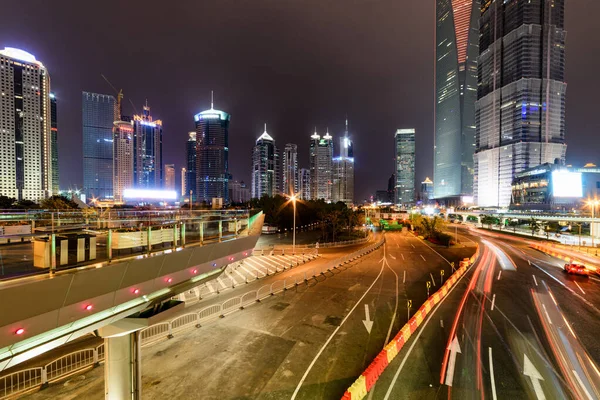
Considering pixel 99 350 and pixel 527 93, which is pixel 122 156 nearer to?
pixel 99 350

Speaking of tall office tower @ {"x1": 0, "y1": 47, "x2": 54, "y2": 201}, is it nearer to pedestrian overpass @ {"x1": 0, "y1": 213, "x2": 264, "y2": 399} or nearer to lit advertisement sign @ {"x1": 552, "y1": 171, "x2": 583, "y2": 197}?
pedestrian overpass @ {"x1": 0, "y1": 213, "x2": 264, "y2": 399}

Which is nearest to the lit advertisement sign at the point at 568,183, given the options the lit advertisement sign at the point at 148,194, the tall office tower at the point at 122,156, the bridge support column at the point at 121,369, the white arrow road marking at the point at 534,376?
the white arrow road marking at the point at 534,376

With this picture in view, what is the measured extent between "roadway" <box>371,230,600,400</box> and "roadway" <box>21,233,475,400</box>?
1.74 meters

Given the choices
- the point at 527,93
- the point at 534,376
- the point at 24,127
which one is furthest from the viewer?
the point at 527,93

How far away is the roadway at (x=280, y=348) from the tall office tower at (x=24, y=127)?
444 feet

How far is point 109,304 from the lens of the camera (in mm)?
6348

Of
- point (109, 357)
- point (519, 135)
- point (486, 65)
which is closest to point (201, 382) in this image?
point (109, 357)

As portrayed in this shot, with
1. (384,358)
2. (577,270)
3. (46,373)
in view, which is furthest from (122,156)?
(577,270)

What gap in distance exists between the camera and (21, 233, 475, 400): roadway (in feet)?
31.4

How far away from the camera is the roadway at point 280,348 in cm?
958

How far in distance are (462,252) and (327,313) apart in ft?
102

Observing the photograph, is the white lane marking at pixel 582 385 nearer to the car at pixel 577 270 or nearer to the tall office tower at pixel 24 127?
the car at pixel 577 270

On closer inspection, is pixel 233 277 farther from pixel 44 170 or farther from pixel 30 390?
pixel 44 170

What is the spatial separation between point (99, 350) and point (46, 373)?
2.07 m
